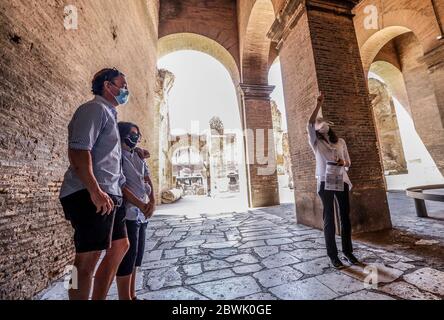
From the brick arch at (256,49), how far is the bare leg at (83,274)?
8.12 metres

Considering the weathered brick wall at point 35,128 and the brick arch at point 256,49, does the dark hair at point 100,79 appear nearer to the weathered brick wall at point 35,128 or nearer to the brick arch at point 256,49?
the weathered brick wall at point 35,128

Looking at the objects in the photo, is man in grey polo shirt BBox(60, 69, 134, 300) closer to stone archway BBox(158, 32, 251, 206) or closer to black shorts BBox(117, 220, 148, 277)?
black shorts BBox(117, 220, 148, 277)

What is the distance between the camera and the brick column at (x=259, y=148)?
764 cm

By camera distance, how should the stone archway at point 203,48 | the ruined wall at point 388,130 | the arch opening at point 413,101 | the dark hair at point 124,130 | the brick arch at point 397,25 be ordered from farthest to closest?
the ruined wall at point 388,130 → the arch opening at point 413,101 → the stone archway at point 203,48 → the brick arch at point 397,25 → the dark hair at point 124,130

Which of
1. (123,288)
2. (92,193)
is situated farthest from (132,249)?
(92,193)

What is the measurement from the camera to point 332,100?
Result: 358cm

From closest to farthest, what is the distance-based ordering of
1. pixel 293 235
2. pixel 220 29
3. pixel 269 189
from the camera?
1. pixel 293 235
2. pixel 269 189
3. pixel 220 29

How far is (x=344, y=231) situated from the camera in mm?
2361

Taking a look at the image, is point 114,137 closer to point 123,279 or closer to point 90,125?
point 90,125

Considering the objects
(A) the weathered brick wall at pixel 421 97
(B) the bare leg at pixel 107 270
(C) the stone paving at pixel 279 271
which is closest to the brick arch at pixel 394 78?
(A) the weathered brick wall at pixel 421 97

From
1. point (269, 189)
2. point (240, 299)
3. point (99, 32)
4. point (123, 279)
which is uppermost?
point (99, 32)
